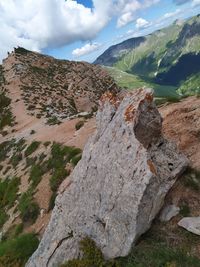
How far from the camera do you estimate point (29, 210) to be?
26.6 metres

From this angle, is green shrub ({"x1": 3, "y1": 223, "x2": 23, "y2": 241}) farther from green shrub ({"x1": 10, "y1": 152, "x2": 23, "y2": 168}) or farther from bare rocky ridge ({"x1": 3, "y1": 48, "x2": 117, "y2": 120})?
bare rocky ridge ({"x1": 3, "y1": 48, "x2": 117, "y2": 120})

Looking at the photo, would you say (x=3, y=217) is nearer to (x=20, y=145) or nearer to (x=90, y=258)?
(x=90, y=258)

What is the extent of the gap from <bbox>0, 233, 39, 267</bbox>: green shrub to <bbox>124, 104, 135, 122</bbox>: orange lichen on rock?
991cm

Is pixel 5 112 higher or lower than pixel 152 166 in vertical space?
lower

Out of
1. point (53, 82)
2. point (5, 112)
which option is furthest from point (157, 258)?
point (53, 82)

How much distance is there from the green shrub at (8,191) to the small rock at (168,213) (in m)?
18.1

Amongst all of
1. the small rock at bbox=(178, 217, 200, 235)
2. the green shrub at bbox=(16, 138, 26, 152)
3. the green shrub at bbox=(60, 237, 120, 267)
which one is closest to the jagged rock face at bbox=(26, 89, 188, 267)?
the green shrub at bbox=(60, 237, 120, 267)

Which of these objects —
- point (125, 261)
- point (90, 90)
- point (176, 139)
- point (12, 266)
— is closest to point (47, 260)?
point (12, 266)

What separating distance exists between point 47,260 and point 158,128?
29.2ft

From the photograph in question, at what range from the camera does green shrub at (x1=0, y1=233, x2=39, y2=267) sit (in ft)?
66.4

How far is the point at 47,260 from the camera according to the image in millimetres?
17891

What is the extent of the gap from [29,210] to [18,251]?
221 inches

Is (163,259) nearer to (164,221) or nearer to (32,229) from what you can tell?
(164,221)

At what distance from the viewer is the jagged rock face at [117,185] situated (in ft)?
50.4
